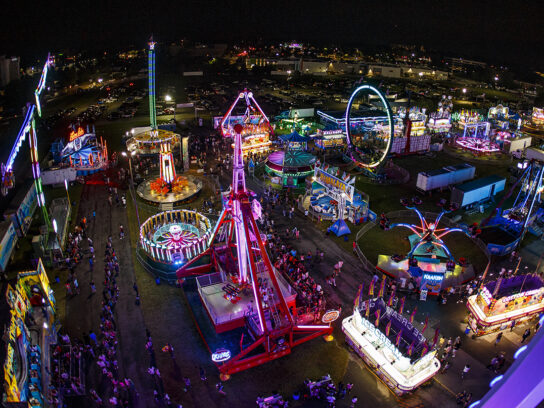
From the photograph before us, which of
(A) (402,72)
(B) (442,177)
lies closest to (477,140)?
(B) (442,177)

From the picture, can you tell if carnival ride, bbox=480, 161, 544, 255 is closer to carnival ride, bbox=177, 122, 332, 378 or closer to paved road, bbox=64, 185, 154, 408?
carnival ride, bbox=177, 122, 332, 378

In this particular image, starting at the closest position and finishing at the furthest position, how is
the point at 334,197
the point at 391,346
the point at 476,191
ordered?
1. the point at 391,346
2. the point at 334,197
3. the point at 476,191

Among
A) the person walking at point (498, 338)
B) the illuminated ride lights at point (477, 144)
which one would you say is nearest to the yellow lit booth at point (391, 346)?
the person walking at point (498, 338)

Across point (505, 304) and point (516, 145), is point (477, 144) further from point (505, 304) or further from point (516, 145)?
point (505, 304)

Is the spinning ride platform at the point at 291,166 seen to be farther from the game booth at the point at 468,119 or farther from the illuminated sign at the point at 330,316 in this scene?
the game booth at the point at 468,119

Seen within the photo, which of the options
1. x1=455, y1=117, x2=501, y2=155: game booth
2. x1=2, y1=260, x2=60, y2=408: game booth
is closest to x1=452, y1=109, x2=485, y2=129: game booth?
x1=455, y1=117, x2=501, y2=155: game booth
